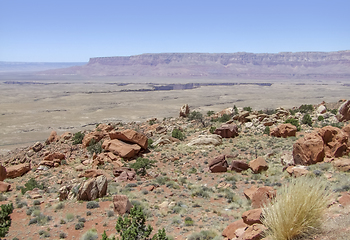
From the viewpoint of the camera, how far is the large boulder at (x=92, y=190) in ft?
34.3

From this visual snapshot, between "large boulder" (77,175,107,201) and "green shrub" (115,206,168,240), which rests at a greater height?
"green shrub" (115,206,168,240)

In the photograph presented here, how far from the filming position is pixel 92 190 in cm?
1060

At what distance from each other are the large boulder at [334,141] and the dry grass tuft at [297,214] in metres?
8.34

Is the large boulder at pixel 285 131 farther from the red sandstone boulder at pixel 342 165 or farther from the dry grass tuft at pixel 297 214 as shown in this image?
the dry grass tuft at pixel 297 214

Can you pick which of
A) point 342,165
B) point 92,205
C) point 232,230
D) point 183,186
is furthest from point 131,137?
point 342,165

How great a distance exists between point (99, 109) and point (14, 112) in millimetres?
19033

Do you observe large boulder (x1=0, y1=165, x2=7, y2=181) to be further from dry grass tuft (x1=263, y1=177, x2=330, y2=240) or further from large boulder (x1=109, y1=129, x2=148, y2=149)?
dry grass tuft (x1=263, y1=177, x2=330, y2=240)

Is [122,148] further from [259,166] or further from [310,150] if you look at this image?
[310,150]

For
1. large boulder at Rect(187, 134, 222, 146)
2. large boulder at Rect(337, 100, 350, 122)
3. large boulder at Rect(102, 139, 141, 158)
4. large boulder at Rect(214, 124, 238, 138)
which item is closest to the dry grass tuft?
large boulder at Rect(102, 139, 141, 158)

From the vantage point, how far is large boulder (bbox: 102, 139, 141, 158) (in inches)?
685

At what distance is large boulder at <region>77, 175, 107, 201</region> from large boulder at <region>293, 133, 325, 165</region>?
883 centimetres

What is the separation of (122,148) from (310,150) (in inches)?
442

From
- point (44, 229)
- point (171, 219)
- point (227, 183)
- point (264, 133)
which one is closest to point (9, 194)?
point (44, 229)

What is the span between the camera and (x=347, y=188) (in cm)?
797
